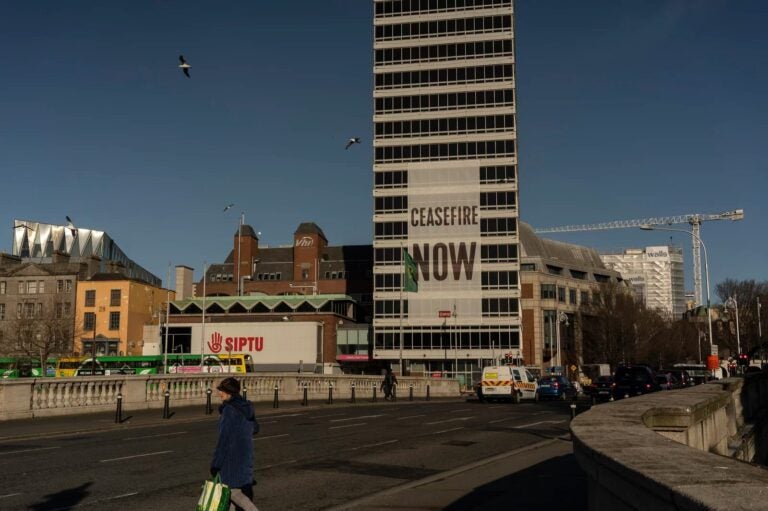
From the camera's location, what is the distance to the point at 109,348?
97.9m

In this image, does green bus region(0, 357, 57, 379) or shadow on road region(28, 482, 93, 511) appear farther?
green bus region(0, 357, 57, 379)

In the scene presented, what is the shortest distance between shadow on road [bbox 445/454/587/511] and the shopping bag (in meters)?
4.59

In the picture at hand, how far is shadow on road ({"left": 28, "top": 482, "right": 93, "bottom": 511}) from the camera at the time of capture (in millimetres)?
10359

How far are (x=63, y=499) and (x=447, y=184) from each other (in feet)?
265

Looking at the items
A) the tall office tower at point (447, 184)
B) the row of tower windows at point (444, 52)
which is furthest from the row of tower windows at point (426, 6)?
the row of tower windows at point (444, 52)

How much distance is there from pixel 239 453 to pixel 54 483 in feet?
21.7

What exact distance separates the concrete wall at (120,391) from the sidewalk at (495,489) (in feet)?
57.0

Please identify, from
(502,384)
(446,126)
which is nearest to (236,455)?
(502,384)

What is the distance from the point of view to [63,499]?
36.1ft

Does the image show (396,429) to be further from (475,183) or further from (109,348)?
(109,348)

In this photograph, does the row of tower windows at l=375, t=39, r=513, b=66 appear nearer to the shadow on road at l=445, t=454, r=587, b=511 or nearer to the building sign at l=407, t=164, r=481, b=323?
the building sign at l=407, t=164, r=481, b=323

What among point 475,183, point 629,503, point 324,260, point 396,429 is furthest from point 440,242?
point 629,503

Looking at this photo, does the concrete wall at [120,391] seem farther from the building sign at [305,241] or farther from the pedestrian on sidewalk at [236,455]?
the building sign at [305,241]

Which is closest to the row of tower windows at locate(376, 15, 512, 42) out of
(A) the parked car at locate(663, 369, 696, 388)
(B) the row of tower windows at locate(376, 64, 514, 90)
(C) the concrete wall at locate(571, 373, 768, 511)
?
(B) the row of tower windows at locate(376, 64, 514, 90)
